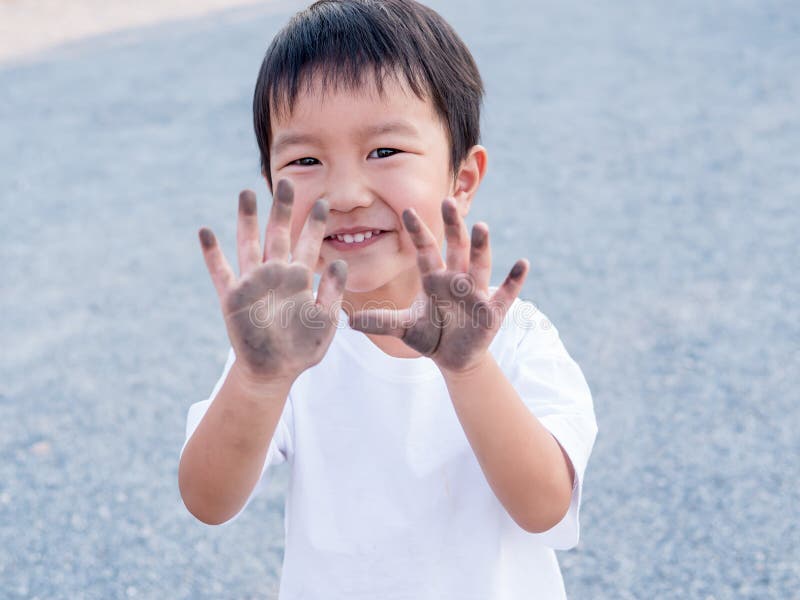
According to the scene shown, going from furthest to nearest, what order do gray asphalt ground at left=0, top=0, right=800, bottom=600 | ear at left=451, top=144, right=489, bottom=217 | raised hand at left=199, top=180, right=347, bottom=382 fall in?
gray asphalt ground at left=0, top=0, right=800, bottom=600, ear at left=451, top=144, right=489, bottom=217, raised hand at left=199, top=180, right=347, bottom=382

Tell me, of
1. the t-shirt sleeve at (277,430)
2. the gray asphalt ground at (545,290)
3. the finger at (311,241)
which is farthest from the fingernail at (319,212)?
the gray asphalt ground at (545,290)

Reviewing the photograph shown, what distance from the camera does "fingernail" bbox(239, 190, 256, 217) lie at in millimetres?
1016


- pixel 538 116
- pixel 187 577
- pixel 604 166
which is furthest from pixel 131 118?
pixel 187 577

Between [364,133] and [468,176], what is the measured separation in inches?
11.4

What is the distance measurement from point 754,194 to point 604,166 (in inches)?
29.1

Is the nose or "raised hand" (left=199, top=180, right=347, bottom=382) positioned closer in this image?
"raised hand" (left=199, top=180, right=347, bottom=382)

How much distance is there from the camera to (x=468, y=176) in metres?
1.46

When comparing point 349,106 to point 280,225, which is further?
point 349,106

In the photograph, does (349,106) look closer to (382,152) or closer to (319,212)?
(382,152)

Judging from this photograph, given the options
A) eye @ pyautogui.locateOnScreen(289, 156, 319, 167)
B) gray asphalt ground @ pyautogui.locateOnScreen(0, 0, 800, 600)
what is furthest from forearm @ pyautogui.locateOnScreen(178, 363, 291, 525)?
gray asphalt ground @ pyautogui.locateOnScreen(0, 0, 800, 600)

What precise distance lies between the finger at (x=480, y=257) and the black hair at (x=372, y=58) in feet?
1.16

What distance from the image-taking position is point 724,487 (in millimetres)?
2264

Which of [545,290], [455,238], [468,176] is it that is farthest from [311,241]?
[545,290]

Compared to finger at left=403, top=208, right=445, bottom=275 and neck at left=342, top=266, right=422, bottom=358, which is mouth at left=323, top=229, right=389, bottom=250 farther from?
finger at left=403, top=208, right=445, bottom=275
